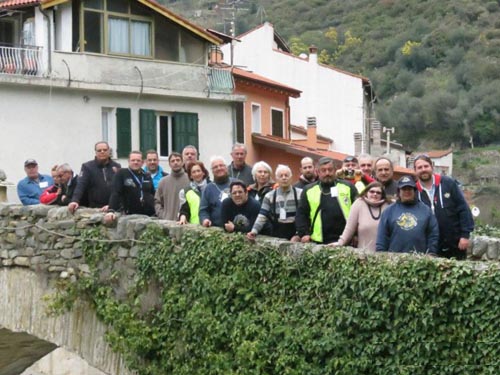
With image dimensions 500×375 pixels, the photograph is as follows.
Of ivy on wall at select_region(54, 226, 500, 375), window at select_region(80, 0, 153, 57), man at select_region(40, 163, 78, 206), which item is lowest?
ivy on wall at select_region(54, 226, 500, 375)

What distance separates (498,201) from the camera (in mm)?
37719

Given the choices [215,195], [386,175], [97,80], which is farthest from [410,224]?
[97,80]

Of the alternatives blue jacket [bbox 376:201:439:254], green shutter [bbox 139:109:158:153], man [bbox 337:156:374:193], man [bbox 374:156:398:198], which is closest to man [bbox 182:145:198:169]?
man [bbox 337:156:374:193]

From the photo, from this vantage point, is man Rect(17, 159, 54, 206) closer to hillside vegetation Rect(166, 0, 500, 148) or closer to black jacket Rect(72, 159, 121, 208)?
black jacket Rect(72, 159, 121, 208)

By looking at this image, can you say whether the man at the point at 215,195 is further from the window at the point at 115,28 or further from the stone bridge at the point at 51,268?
the window at the point at 115,28

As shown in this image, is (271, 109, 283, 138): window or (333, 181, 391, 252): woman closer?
(333, 181, 391, 252): woman

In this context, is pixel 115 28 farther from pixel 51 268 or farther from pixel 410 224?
pixel 410 224

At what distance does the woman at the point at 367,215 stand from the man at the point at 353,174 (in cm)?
96

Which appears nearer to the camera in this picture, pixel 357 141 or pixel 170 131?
pixel 170 131

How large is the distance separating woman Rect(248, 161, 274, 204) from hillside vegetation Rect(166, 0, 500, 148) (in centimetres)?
4352

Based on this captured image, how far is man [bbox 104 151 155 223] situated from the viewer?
1138cm

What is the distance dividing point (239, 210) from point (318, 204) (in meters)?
1.01

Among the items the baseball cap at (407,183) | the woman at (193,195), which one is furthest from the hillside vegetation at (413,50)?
the baseball cap at (407,183)

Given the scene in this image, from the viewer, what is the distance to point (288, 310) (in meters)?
8.94
